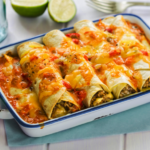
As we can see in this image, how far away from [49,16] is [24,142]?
1760 millimetres

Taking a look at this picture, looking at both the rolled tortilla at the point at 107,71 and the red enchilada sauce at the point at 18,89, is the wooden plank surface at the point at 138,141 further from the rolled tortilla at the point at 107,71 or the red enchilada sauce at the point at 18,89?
the red enchilada sauce at the point at 18,89

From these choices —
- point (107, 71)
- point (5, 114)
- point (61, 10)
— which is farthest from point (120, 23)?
point (5, 114)

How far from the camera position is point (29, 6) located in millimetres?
2869

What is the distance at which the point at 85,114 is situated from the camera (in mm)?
1867

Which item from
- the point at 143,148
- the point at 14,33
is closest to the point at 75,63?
the point at 143,148

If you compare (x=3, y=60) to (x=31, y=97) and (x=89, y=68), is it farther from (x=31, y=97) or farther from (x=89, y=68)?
(x=89, y=68)

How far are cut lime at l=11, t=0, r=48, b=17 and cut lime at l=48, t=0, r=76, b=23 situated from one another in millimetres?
101

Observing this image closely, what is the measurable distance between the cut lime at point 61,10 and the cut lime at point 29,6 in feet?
0.33

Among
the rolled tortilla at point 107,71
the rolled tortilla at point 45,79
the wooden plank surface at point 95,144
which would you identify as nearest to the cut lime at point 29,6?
the rolled tortilla at point 107,71

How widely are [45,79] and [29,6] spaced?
124cm

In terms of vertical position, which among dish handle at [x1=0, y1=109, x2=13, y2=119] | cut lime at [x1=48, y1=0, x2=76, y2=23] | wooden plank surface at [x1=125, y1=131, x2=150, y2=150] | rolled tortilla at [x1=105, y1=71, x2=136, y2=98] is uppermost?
cut lime at [x1=48, y1=0, x2=76, y2=23]

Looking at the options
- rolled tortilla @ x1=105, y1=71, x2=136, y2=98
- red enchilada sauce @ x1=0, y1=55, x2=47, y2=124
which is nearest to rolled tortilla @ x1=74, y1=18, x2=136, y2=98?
rolled tortilla @ x1=105, y1=71, x2=136, y2=98

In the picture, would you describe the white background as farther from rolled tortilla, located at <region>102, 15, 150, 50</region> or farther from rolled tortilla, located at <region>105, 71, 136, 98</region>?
rolled tortilla, located at <region>102, 15, 150, 50</region>

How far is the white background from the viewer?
1.94m
